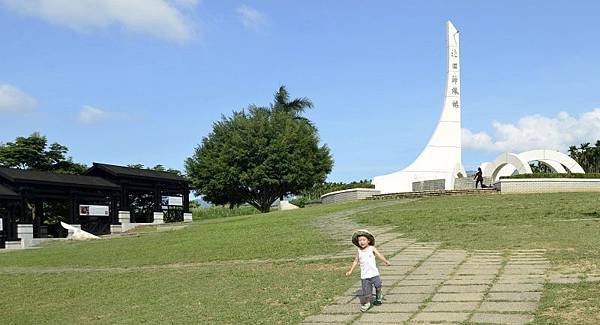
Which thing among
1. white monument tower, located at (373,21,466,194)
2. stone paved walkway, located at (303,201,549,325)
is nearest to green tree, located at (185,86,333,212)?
white monument tower, located at (373,21,466,194)

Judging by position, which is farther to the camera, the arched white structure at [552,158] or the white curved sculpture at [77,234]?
the arched white structure at [552,158]

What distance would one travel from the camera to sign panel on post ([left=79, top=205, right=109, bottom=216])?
1328 inches

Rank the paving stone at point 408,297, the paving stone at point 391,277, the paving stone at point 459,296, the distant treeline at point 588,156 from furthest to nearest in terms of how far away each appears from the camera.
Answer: the distant treeline at point 588,156
the paving stone at point 391,277
the paving stone at point 408,297
the paving stone at point 459,296

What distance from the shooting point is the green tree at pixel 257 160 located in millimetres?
44938

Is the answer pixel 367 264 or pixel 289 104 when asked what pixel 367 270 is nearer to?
pixel 367 264

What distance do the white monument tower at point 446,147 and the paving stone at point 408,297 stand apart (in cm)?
3624

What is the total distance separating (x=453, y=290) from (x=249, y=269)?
5015mm

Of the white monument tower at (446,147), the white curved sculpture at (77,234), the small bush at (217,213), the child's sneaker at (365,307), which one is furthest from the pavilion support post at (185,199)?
the child's sneaker at (365,307)

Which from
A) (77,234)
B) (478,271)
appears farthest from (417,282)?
(77,234)

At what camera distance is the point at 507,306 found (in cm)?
795

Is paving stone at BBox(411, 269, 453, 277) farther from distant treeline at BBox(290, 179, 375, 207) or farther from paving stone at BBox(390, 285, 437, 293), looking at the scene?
distant treeline at BBox(290, 179, 375, 207)

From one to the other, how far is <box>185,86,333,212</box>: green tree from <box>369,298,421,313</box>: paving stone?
1407 inches

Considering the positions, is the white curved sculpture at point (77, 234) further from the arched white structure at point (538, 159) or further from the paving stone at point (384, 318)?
the arched white structure at point (538, 159)

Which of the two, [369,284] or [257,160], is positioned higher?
[257,160]
